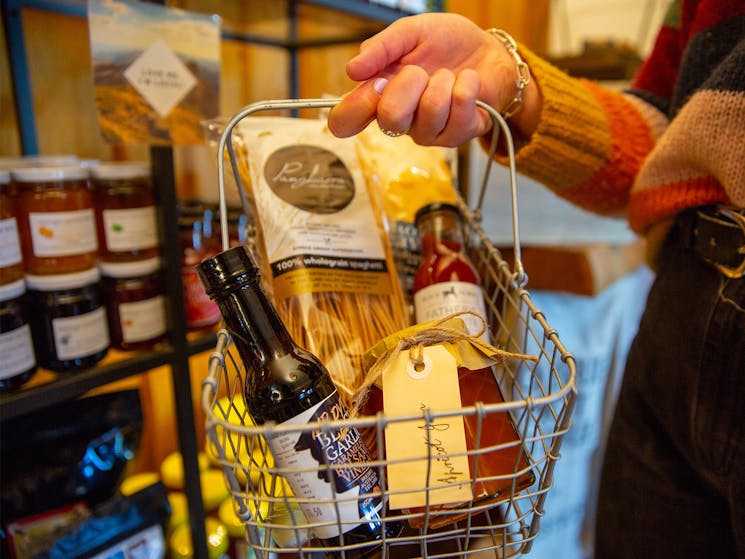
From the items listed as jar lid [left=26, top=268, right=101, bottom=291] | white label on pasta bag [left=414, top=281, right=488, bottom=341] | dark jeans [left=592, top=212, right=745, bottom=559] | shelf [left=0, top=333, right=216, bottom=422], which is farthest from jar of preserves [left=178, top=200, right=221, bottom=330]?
dark jeans [left=592, top=212, right=745, bottom=559]

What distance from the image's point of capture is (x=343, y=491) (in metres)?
0.34

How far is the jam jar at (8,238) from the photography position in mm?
624

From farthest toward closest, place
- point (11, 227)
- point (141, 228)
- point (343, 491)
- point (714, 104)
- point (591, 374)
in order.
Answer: point (591, 374)
point (141, 228)
point (11, 227)
point (714, 104)
point (343, 491)

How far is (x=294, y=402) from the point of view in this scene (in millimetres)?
354

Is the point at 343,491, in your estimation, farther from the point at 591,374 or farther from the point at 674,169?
the point at 591,374

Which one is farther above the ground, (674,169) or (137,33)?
(137,33)

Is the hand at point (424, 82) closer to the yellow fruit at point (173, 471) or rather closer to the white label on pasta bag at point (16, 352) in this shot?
the white label on pasta bag at point (16, 352)

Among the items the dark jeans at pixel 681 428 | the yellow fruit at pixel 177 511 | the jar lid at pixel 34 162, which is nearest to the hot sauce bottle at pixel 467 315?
the dark jeans at pixel 681 428

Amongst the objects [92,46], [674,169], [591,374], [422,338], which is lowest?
[591,374]

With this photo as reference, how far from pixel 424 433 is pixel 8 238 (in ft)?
1.88

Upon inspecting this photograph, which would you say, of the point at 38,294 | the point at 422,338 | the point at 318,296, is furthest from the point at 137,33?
the point at 422,338

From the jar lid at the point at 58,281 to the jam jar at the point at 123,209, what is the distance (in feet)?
0.19

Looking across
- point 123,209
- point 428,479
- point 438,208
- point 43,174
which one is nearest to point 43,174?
point 43,174

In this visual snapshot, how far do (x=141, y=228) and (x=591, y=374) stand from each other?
0.97 metres
